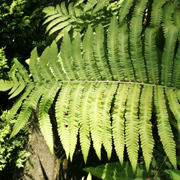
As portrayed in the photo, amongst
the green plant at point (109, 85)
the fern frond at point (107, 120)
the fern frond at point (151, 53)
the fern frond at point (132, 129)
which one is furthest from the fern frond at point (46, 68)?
the fern frond at point (151, 53)

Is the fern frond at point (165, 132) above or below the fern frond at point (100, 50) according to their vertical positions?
below

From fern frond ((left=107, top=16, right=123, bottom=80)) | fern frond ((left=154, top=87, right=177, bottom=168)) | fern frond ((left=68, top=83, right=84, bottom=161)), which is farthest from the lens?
fern frond ((left=107, top=16, right=123, bottom=80))

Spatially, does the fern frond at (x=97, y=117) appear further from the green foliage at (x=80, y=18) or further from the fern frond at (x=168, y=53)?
the green foliage at (x=80, y=18)

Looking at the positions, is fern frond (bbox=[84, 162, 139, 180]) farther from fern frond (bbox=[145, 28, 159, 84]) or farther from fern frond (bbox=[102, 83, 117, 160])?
fern frond (bbox=[145, 28, 159, 84])

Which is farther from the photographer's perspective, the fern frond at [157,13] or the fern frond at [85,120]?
the fern frond at [157,13]

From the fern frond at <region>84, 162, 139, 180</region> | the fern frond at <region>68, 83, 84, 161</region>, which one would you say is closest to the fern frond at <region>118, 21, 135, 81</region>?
the fern frond at <region>68, 83, 84, 161</region>

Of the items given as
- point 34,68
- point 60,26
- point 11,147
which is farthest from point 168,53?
point 11,147

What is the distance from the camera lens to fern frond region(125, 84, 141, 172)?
1620 mm

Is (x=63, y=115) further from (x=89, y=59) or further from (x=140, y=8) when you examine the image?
(x=140, y=8)

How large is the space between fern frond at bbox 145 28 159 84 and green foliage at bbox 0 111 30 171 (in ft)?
5.24

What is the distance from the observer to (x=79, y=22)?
8.33 feet

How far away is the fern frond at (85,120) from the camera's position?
1663 mm

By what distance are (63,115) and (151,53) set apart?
0.75 m

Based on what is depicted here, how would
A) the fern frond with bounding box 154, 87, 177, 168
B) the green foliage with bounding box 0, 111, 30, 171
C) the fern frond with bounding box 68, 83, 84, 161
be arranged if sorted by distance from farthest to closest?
the green foliage with bounding box 0, 111, 30, 171 → the fern frond with bounding box 68, 83, 84, 161 → the fern frond with bounding box 154, 87, 177, 168
